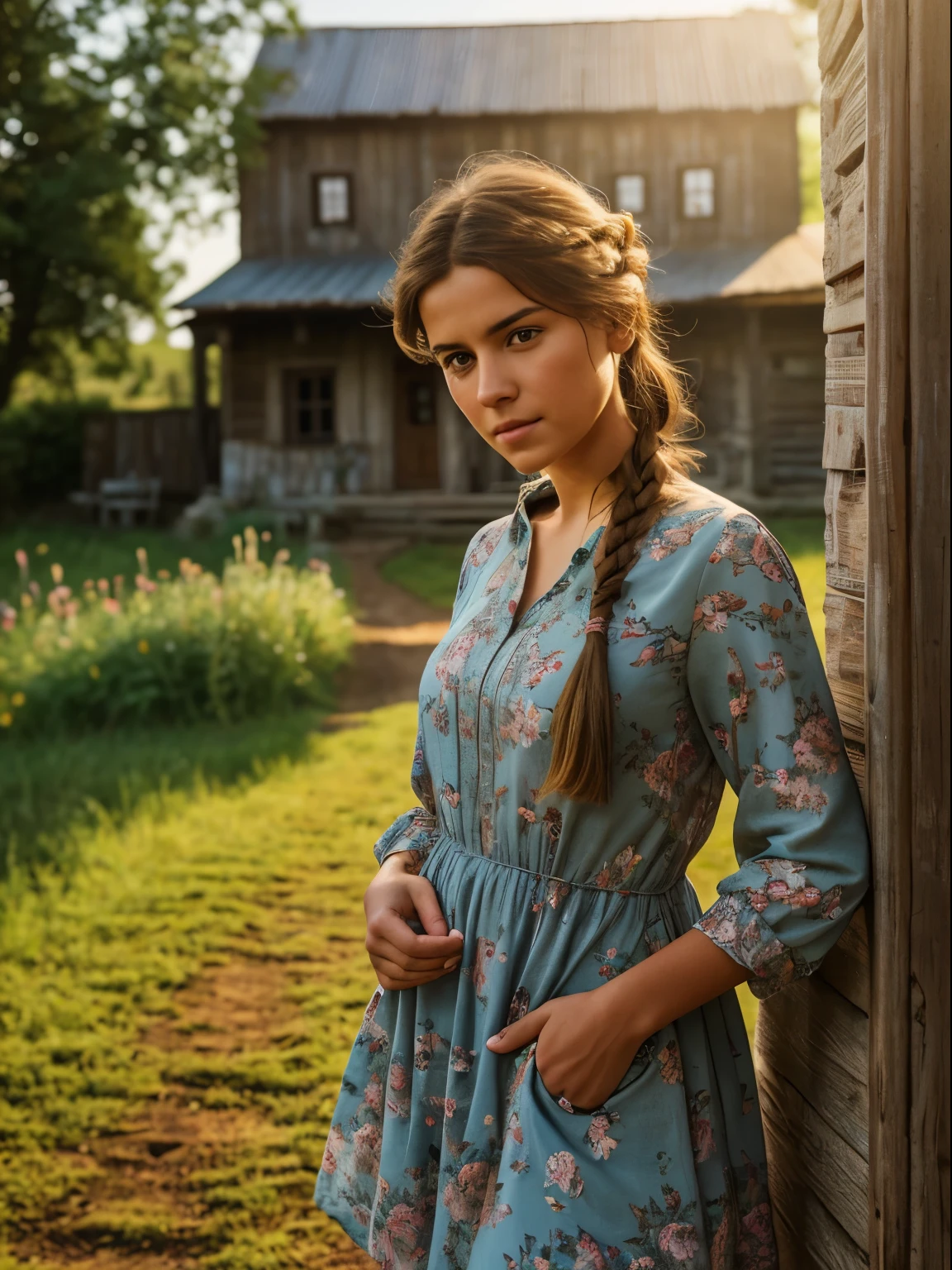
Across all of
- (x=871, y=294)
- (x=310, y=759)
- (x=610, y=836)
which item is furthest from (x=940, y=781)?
(x=310, y=759)

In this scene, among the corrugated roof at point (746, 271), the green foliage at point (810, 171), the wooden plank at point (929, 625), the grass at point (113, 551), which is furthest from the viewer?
the green foliage at point (810, 171)

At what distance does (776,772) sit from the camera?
1464mm

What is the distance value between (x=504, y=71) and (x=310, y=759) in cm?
1432

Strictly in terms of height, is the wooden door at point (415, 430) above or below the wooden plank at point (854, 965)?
above

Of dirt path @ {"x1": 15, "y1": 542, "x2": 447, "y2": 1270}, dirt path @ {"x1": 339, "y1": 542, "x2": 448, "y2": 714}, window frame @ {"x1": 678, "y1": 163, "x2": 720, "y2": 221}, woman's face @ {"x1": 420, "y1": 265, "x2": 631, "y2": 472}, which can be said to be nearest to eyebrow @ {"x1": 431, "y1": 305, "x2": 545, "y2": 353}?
woman's face @ {"x1": 420, "y1": 265, "x2": 631, "y2": 472}

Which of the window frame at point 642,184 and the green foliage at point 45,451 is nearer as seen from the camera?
the window frame at point 642,184

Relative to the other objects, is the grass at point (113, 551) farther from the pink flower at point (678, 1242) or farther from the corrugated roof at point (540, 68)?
the pink flower at point (678, 1242)

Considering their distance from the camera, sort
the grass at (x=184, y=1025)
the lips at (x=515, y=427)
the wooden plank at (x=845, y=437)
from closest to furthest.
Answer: the wooden plank at (x=845, y=437) < the lips at (x=515, y=427) < the grass at (x=184, y=1025)

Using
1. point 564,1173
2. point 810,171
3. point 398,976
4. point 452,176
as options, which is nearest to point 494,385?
point 398,976

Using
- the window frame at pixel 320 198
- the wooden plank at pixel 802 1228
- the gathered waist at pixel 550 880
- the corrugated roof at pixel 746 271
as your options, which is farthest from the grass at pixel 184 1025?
the window frame at pixel 320 198

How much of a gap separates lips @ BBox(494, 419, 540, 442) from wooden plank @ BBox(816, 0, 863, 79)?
63 centimetres

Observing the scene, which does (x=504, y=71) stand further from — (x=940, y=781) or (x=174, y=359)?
(x=174, y=359)

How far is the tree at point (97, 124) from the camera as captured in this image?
1800 cm

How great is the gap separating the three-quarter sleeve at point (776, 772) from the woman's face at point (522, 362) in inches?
11.8
